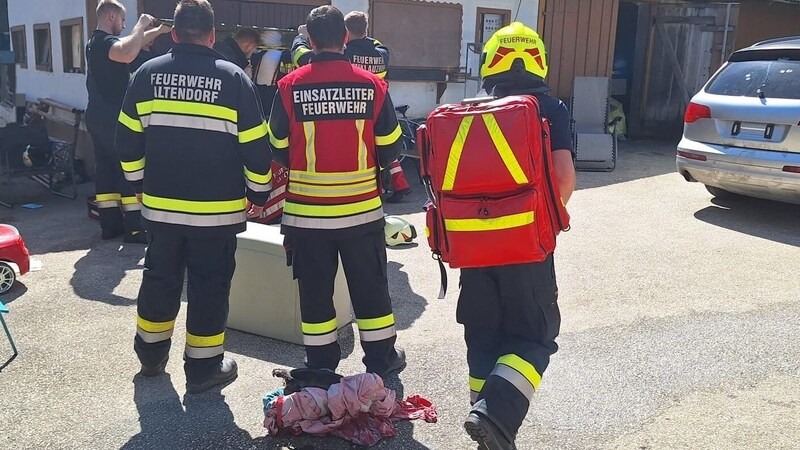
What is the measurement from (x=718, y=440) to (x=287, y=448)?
196cm

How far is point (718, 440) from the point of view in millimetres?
3258

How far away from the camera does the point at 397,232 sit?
21.0 feet

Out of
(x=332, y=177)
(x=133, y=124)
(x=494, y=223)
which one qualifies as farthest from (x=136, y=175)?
(x=494, y=223)

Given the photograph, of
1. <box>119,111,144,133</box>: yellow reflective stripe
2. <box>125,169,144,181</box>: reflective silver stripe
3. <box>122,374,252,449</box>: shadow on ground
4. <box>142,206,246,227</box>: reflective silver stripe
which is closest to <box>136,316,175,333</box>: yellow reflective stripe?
<box>122,374,252,449</box>: shadow on ground

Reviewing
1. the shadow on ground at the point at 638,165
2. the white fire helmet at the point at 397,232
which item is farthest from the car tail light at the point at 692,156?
the white fire helmet at the point at 397,232

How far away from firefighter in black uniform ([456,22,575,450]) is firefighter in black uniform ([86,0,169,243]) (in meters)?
3.75

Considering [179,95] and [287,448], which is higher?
[179,95]

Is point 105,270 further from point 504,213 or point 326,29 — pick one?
point 504,213

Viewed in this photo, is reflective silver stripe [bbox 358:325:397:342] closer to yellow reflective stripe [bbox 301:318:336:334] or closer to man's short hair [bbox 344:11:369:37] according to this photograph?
yellow reflective stripe [bbox 301:318:336:334]

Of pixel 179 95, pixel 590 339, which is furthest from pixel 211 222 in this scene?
pixel 590 339

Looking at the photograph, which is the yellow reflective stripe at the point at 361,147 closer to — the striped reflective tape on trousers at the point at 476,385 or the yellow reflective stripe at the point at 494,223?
the yellow reflective stripe at the point at 494,223

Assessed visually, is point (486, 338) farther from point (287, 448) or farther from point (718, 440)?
point (718, 440)

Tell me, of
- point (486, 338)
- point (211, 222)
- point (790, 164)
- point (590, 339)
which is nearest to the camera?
point (486, 338)

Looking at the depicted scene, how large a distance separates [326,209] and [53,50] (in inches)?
359
